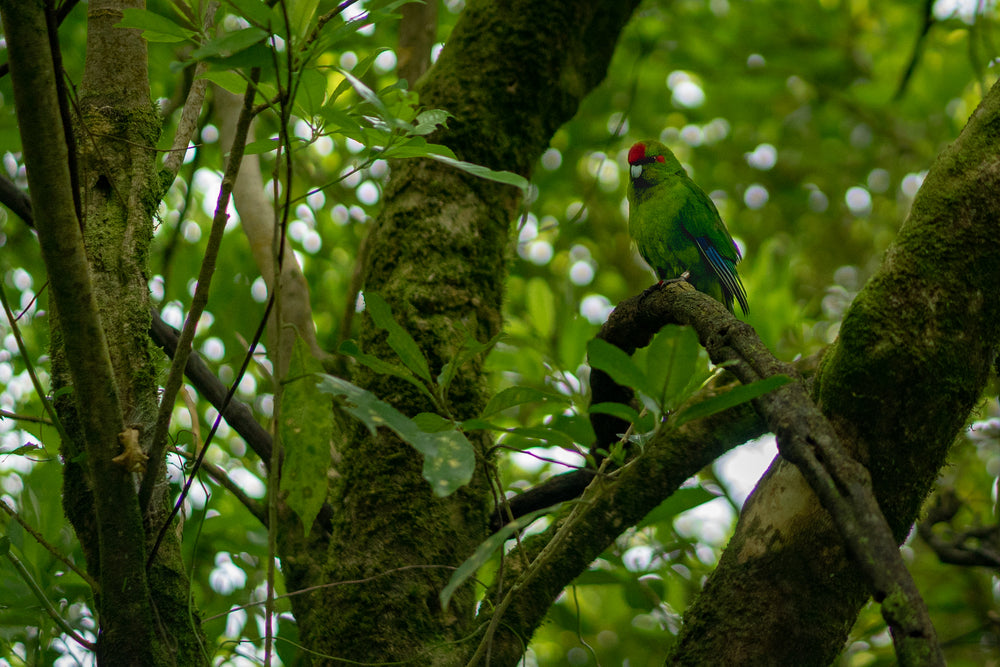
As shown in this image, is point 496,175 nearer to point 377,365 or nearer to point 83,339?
point 377,365

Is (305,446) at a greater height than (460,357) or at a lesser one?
lesser

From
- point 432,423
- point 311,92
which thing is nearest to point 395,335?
point 432,423

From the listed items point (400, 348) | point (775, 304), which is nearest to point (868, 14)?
point (775, 304)

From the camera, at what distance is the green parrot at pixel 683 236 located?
4.17 m

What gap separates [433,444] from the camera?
1.17 meters

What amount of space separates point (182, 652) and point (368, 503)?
54 cm

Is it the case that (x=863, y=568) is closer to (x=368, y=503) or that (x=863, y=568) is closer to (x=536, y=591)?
(x=536, y=591)

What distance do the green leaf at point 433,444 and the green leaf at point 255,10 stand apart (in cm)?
57

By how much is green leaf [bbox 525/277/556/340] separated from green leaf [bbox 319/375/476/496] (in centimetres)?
192

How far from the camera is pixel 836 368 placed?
1550mm

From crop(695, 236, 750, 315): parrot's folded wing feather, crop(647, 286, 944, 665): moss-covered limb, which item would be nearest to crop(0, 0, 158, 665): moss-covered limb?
crop(647, 286, 944, 665): moss-covered limb

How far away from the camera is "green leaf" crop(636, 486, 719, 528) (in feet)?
6.78

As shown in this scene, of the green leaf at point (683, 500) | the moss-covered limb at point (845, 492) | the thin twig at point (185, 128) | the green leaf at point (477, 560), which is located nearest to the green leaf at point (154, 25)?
the thin twig at point (185, 128)

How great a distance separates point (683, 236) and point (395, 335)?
3024 millimetres
